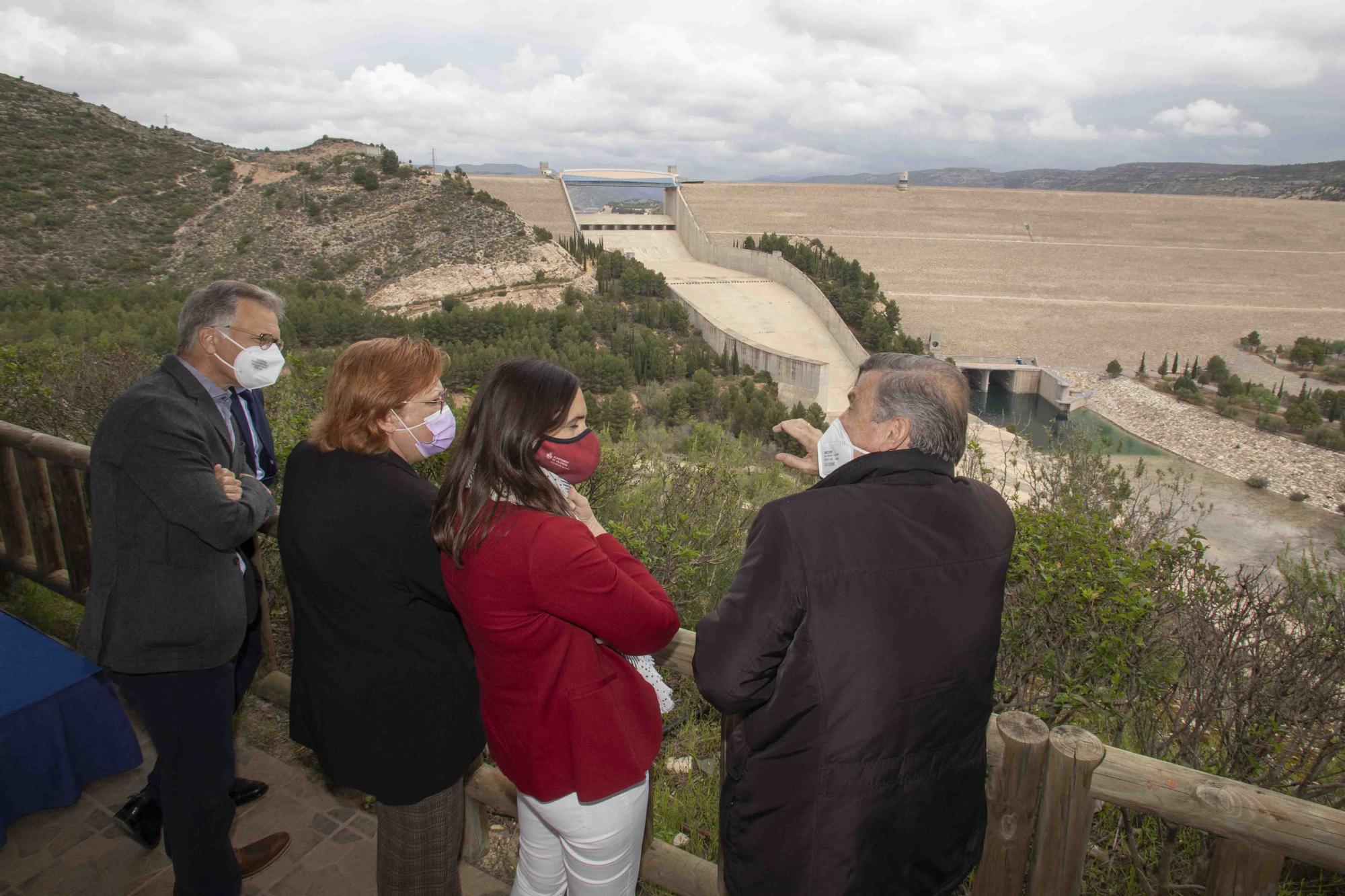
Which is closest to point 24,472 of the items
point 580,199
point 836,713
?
point 836,713

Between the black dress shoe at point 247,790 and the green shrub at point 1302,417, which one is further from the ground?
the black dress shoe at point 247,790

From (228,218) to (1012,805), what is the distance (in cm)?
4231

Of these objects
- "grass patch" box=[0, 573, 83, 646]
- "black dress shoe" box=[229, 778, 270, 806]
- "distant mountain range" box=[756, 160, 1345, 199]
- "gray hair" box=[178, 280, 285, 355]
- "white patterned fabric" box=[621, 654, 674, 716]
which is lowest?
"black dress shoe" box=[229, 778, 270, 806]

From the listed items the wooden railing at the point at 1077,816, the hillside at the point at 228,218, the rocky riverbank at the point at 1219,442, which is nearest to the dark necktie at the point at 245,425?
the wooden railing at the point at 1077,816

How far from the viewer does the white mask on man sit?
1554 mm

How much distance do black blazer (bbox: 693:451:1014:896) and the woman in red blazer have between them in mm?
206

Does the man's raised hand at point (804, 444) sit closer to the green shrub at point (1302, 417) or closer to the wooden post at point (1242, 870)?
the wooden post at point (1242, 870)

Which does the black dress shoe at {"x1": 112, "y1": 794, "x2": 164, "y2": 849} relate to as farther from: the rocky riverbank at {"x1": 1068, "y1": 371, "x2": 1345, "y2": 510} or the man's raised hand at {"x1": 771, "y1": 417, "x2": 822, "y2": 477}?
the rocky riverbank at {"x1": 1068, "y1": 371, "x2": 1345, "y2": 510}

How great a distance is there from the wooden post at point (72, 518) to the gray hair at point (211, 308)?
64.7 inches

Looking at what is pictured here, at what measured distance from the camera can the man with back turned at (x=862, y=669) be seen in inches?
49.1

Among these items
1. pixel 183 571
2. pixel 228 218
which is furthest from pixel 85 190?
pixel 183 571

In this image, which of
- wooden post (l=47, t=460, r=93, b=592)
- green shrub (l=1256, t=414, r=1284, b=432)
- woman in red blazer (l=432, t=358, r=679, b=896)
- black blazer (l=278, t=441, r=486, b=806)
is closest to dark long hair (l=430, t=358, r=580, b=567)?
woman in red blazer (l=432, t=358, r=679, b=896)

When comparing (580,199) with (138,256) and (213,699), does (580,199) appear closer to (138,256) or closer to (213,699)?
(138,256)

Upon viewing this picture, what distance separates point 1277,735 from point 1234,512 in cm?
2063
